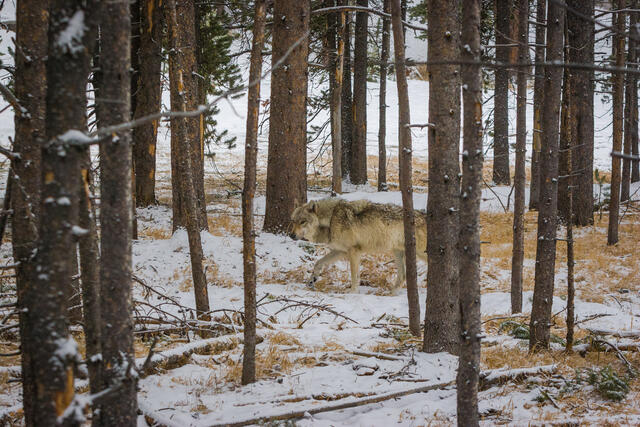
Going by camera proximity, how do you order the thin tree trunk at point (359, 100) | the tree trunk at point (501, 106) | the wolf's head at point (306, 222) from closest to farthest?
the wolf's head at point (306, 222) < the tree trunk at point (501, 106) < the thin tree trunk at point (359, 100)

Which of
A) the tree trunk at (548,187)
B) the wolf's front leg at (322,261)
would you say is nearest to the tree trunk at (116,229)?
the tree trunk at (548,187)

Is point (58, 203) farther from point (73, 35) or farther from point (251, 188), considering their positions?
point (251, 188)

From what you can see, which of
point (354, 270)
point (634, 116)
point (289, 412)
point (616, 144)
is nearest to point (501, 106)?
point (634, 116)

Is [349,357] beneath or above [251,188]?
beneath

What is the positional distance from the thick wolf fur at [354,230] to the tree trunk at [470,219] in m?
6.78

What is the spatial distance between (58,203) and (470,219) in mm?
2726

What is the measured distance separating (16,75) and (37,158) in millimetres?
679

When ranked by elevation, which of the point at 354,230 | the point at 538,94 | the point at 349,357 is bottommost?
the point at 349,357

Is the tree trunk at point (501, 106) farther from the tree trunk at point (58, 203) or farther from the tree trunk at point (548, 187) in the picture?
the tree trunk at point (58, 203)

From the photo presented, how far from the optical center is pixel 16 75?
386cm

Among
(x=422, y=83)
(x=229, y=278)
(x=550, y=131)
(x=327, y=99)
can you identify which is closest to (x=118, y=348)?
(x=550, y=131)

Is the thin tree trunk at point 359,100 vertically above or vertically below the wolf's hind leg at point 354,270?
above

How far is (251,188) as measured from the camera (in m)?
4.93

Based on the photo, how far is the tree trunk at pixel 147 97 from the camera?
11.3m
